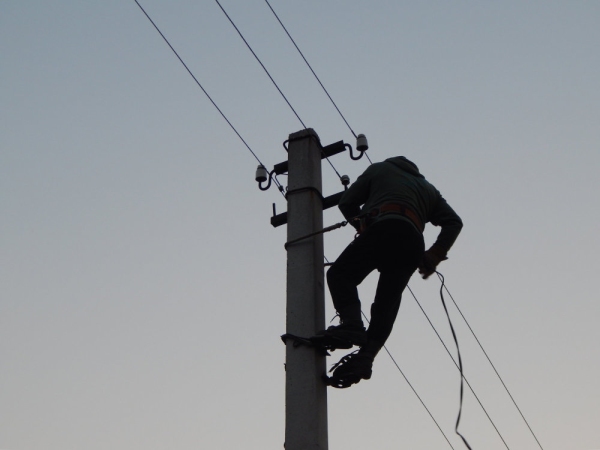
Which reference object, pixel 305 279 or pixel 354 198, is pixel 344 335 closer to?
pixel 305 279

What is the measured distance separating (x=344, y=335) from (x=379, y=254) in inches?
23.7

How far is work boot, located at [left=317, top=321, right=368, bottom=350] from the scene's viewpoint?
4.34 metres

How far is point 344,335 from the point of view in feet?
14.3

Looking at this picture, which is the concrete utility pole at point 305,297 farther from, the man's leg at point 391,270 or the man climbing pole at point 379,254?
the man's leg at point 391,270

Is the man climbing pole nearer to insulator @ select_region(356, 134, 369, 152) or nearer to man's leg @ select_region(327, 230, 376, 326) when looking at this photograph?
man's leg @ select_region(327, 230, 376, 326)

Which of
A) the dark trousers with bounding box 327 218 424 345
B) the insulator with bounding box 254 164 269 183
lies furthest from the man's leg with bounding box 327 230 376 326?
the insulator with bounding box 254 164 269 183

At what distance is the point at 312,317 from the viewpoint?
4.50 meters

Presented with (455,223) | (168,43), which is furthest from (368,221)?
(168,43)

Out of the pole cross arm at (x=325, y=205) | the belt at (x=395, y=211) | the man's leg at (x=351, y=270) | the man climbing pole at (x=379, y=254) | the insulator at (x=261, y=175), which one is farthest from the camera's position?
the insulator at (x=261, y=175)

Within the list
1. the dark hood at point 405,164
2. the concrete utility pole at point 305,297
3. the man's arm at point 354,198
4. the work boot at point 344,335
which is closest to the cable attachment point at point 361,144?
the concrete utility pole at point 305,297

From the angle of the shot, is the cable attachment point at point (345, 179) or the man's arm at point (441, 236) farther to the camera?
the cable attachment point at point (345, 179)

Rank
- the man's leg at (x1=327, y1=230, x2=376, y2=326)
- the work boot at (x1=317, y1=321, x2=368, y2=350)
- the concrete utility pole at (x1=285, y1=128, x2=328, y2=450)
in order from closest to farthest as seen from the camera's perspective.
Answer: the concrete utility pole at (x1=285, y1=128, x2=328, y2=450), the work boot at (x1=317, y1=321, x2=368, y2=350), the man's leg at (x1=327, y1=230, x2=376, y2=326)

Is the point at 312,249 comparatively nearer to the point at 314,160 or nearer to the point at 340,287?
the point at 340,287

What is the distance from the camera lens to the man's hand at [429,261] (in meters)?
4.86
